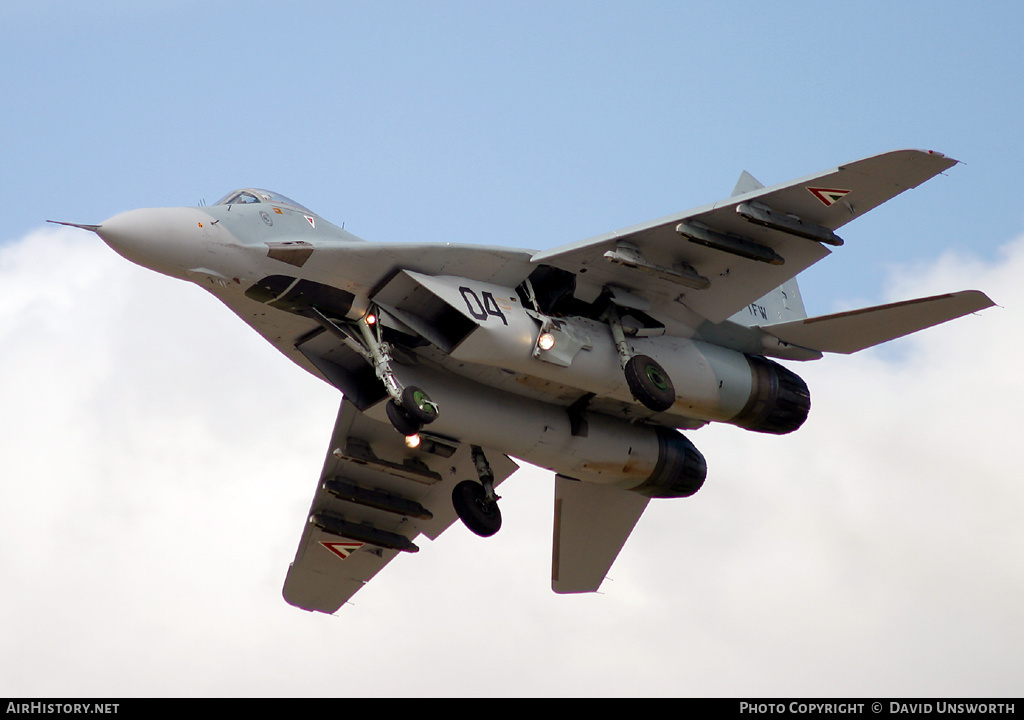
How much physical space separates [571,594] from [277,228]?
30.8 ft

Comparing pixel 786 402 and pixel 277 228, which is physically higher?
pixel 277 228

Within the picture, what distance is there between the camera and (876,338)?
66.7 ft

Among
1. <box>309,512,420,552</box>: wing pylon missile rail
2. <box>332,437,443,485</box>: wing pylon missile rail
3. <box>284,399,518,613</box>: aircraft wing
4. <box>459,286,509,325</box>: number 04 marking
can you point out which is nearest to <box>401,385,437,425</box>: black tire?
<box>459,286,509,325</box>: number 04 marking

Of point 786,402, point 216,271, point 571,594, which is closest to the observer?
point 216,271

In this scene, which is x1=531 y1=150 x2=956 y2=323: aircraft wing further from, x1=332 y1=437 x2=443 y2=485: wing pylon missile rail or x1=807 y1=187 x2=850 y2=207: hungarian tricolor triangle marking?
x1=332 y1=437 x2=443 y2=485: wing pylon missile rail

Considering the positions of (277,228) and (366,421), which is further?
(366,421)

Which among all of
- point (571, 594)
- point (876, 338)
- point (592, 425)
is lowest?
point (571, 594)

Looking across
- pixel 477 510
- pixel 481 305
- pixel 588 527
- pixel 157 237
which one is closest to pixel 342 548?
pixel 477 510

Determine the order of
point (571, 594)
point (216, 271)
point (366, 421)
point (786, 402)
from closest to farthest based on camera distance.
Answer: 1. point (216, 271)
2. point (786, 402)
3. point (366, 421)
4. point (571, 594)

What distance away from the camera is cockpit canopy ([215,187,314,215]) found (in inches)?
703

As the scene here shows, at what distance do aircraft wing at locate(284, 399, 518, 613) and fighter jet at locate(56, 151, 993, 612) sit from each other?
6 centimetres

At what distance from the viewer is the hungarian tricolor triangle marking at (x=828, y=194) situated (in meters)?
17.5

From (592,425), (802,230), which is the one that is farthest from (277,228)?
(802,230)
